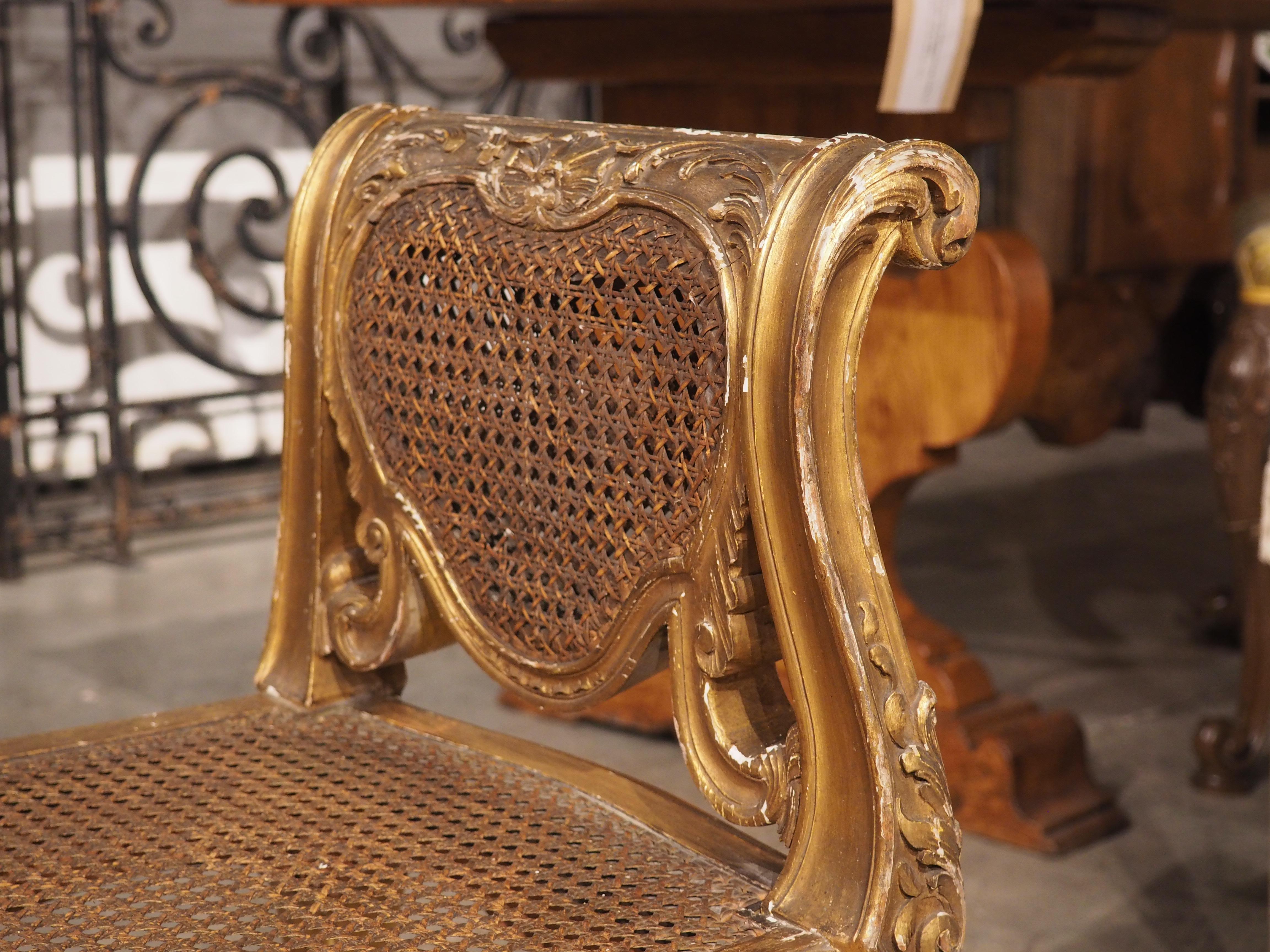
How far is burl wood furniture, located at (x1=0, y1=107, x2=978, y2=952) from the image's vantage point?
29.1 inches

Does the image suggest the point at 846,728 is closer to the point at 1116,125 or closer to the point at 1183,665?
the point at 1183,665

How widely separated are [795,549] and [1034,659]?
1916mm

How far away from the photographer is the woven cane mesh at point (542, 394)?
2.70 feet

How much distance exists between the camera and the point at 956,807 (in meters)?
1.89

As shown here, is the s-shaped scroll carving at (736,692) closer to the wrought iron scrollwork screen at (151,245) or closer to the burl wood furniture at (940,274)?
the burl wood furniture at (940,274)

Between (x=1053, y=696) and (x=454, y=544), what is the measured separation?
1601 mm

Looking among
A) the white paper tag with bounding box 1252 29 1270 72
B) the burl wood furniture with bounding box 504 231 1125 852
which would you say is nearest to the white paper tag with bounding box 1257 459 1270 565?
the burl wood furniture with bounding box 504 231 1125 852

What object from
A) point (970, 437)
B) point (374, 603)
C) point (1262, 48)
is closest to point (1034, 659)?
point (970, 437)

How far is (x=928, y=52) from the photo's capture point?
4.67 feet

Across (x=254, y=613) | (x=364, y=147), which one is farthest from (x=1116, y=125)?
(x=364, y=147)

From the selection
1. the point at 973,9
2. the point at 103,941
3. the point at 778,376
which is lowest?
the point at 103,941

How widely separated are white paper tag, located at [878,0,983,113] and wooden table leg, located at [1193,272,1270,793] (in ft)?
2.05

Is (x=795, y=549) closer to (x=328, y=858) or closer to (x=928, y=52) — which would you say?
(x=328, y=858)

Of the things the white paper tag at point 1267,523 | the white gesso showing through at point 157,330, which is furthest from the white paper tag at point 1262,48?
the white gesso showing through at point 157,330
